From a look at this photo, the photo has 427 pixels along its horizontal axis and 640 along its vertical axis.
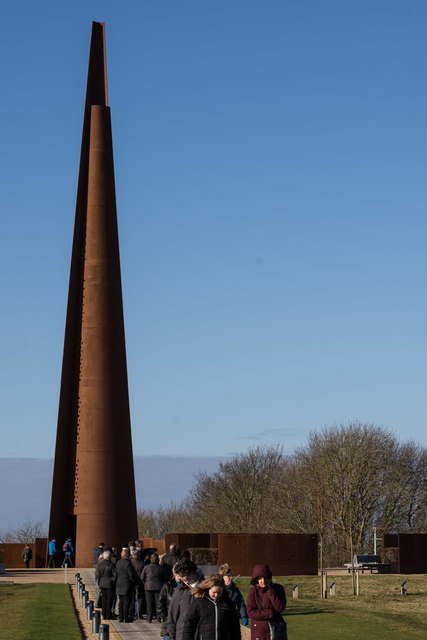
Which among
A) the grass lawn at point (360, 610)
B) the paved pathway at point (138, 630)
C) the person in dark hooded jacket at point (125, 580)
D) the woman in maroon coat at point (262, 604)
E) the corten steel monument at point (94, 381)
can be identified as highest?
the corten steel monument at point (94, 381)

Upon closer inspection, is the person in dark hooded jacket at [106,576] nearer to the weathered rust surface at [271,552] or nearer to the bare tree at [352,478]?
the weathered rust surface at [271,552]

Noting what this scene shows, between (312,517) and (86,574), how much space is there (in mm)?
21367

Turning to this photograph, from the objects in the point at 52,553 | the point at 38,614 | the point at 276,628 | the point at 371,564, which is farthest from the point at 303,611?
the point at 52,553

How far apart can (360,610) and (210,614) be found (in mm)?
14984

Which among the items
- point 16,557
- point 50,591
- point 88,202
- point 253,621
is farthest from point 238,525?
point 253,621

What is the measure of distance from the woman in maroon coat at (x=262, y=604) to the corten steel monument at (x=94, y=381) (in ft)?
93.9

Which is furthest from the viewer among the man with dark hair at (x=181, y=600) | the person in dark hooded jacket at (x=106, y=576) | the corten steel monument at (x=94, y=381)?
the corten steel monument at (x=94, y=381)

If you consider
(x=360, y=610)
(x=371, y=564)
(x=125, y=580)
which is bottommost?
(x=360, y=610)

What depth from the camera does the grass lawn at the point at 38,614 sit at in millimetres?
16219

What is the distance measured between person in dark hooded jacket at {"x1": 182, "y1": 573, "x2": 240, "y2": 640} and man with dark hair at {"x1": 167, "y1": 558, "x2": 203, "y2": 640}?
0.28ft

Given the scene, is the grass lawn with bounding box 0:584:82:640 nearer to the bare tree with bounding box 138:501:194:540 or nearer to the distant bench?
the distant bench

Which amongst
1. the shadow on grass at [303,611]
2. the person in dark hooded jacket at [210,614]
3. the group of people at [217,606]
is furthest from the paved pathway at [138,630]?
the person in dark hooded jacket at [210,614]

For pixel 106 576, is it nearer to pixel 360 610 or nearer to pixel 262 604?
pixel 360 610

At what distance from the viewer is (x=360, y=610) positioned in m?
22.3
